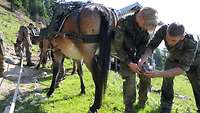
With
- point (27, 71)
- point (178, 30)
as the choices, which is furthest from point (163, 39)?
point (27, 71)

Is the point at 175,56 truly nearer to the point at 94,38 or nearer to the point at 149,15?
the point at 149,15

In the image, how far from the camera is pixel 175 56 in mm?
8570

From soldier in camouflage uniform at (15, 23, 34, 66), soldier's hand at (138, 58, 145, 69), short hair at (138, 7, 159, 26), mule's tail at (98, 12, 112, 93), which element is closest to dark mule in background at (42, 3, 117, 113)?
mule's tail at (98, 12, 112, 93)

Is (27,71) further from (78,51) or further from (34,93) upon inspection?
(78,51)

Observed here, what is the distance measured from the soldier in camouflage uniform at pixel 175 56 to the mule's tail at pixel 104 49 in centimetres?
120

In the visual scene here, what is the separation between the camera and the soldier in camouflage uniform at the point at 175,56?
7.42m

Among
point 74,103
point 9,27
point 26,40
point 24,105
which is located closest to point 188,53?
point 74,103

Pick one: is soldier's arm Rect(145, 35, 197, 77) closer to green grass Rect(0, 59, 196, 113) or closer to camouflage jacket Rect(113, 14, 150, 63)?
camouflage jacket Rect(113, 14, 150, 63)

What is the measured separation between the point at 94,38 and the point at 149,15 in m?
2.06

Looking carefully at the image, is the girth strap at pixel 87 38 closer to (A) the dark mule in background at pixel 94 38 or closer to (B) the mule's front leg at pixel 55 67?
(A) the dark mule in background at pixel 94 38

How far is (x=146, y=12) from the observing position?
7.80 meters

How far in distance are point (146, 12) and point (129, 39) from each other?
2.64 feet

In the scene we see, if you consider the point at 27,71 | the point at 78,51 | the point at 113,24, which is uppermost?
the point at 113,24

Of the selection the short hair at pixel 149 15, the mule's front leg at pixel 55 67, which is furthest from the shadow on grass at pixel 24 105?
the short hair at pixel 149 15
